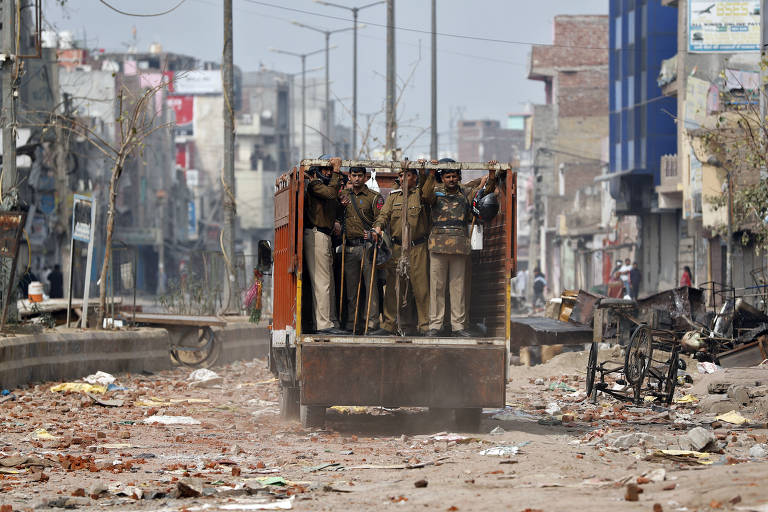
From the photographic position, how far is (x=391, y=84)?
30.0 m

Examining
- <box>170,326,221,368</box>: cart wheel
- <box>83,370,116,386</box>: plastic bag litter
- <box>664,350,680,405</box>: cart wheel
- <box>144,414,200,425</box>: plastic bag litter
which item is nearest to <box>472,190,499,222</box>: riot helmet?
<box>664,350,680,405</box>: cart wheel

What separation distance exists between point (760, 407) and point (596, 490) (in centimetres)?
557

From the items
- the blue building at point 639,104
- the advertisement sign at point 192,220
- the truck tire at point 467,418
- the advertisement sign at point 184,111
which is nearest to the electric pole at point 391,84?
the truck tire at point 467,418

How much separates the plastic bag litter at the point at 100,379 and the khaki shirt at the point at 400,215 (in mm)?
6372

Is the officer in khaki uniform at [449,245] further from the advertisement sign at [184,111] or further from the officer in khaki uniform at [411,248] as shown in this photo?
the advertisement sign at [184,111]

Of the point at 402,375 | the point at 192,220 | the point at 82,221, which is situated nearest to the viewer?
the point at 402,375

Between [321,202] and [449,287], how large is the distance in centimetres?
150

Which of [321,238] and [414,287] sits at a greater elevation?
[321,238]

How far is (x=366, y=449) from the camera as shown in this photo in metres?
11.0

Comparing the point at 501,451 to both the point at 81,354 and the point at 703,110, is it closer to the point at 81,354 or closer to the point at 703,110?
the point at 81,354

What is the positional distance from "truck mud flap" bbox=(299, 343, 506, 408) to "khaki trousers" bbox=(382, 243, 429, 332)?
617 millimetres

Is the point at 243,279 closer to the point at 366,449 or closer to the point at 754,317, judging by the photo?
the point at 754,317

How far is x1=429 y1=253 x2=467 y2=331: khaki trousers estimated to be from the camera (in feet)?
41.0

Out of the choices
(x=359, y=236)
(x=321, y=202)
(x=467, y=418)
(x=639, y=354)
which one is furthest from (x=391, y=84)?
(x=467, y=418)
